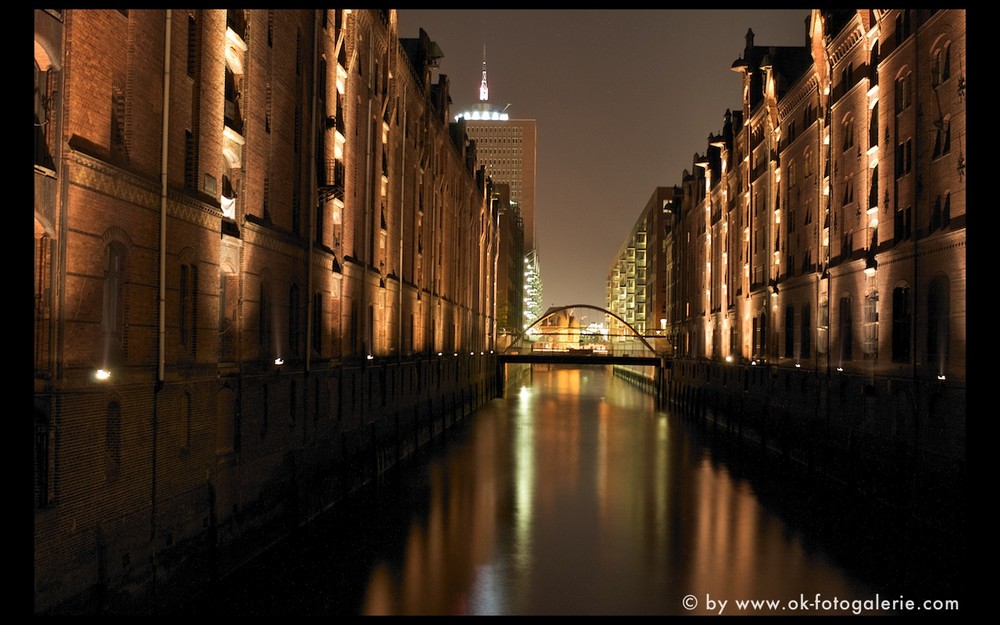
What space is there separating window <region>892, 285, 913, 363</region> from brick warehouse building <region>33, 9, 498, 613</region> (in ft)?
52.6

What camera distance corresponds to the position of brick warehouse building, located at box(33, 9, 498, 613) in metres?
10.5

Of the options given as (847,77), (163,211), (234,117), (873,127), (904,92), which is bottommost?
(163,211)

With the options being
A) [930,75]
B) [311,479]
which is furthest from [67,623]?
[930,75]

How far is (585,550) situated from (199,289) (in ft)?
36.9

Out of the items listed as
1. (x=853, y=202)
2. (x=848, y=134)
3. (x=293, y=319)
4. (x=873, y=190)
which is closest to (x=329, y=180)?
(x=293, y=319)

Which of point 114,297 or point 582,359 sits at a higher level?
point 114,297

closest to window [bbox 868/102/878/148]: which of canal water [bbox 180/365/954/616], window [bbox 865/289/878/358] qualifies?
window [bbox 865/289/878/358]

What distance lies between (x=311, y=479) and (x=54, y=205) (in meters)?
12.4

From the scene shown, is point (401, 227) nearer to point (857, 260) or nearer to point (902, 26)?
point (857, 260)

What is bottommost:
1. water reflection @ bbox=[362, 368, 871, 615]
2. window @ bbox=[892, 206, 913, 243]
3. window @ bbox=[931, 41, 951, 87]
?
water reflection @ bbox=[362, 368, 871, 615]

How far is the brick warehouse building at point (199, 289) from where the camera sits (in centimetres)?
1050

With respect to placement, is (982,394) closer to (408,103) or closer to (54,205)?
(54,205)

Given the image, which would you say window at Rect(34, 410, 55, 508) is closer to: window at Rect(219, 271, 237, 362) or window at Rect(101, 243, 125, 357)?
window at Rect(101, 243, 125, 357)

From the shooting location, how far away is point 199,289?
14.9 m
